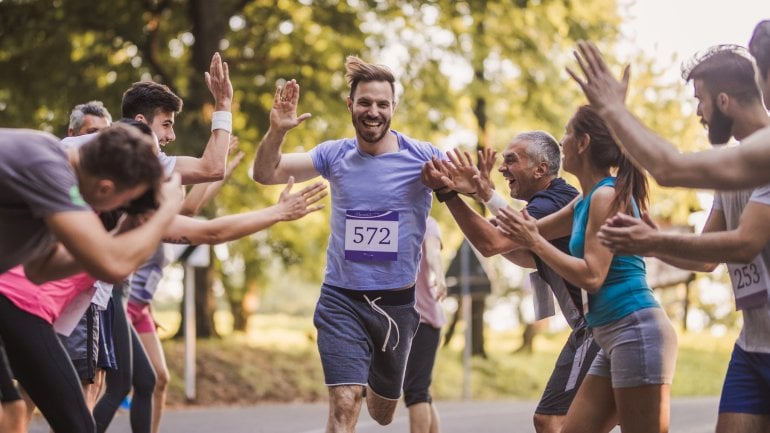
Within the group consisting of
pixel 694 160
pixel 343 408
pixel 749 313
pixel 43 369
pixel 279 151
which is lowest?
pixel 343 408

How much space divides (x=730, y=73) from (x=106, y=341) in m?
4.35

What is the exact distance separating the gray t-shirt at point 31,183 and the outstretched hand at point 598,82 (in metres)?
1.70

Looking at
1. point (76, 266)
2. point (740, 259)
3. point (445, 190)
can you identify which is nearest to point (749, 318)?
point (740, 259)

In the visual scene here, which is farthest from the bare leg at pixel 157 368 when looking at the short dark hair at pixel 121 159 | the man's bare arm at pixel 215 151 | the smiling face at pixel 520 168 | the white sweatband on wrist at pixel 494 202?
the short dark hair at pixel 121 159

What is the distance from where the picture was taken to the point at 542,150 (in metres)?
6.29

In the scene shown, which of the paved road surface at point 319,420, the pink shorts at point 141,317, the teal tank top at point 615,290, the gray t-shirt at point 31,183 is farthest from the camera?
the paved road surface at point 319,420

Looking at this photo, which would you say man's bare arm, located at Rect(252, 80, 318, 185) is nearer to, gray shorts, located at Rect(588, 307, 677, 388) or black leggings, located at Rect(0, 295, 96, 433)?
black leggings, located at Rect(0, 295, 96, 433)

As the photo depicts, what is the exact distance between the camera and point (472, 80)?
21719 millimetres

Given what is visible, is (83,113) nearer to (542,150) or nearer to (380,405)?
(380,405)

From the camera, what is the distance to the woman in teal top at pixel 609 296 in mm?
4719

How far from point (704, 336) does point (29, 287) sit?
106ft

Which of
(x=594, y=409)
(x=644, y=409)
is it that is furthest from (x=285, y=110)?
(x=644, y=409)

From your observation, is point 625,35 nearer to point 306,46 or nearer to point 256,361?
point 306,46

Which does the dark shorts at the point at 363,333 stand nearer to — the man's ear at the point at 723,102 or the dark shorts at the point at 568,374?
the dark shorts at the point at 568,374
